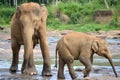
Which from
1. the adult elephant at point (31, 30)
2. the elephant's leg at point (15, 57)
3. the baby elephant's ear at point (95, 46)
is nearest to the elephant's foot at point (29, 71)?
the adult elephant at point (31, 30)

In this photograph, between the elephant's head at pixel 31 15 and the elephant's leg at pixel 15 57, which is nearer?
the elephant's head at pixel 31 15

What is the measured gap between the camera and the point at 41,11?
1317 centimetres

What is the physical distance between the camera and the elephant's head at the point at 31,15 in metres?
12.8

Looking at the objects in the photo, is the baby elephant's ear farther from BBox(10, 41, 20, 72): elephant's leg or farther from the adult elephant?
BBox(10, 41, 20, 72): elephant's leg

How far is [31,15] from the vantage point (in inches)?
507

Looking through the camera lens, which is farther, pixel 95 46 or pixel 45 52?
pixel 45 52

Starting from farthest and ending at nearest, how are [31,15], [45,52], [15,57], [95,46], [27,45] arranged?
1. [15,57]
2. [45,52]
3. [31,15]
4. [27,45]
5. [95,46]

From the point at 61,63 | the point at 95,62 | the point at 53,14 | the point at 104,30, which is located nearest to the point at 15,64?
the point at 61,63

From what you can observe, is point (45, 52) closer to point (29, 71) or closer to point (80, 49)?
point (29, 71)

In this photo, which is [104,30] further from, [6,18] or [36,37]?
[36,37]

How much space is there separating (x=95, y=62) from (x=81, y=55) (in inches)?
208

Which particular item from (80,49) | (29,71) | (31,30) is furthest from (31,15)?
(80,49)

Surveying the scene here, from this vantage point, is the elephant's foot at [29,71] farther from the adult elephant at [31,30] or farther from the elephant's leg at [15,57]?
the elephant's leg at [15,57]

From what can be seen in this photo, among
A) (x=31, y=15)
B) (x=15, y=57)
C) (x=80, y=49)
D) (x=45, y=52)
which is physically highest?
(x=31, y=15)
